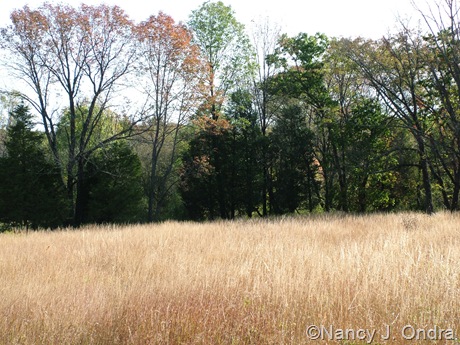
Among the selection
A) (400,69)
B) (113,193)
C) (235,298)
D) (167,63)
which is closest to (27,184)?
(113,193)

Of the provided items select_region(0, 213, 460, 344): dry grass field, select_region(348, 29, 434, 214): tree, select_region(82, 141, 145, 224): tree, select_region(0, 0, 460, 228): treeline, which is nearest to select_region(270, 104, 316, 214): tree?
select_region(0, 0, 460, 228): treeline

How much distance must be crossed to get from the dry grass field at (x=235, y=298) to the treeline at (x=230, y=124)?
1274 cm

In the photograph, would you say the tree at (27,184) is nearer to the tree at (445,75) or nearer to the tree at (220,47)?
the tree at (220,47)

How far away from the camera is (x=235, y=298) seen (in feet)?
15.8

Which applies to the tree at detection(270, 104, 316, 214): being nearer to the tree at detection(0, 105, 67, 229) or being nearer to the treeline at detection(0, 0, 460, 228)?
the treeline at detection(0, 0, 460, 228)

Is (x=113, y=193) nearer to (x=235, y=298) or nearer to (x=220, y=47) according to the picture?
(x=220, y=47)

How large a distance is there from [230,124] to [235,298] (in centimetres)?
2466

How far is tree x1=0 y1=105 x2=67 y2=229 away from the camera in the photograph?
29.0 m

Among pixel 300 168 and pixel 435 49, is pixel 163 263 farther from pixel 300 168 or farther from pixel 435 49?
pixel 300 168

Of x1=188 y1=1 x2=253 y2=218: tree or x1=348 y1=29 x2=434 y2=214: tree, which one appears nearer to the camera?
x1=348 y1=29 x2=434 y2=214: tree

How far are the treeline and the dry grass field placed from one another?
41.8 feet

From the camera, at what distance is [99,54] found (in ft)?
73.0

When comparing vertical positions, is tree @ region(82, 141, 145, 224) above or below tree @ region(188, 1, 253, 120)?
below

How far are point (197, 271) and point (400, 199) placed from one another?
28.7m
